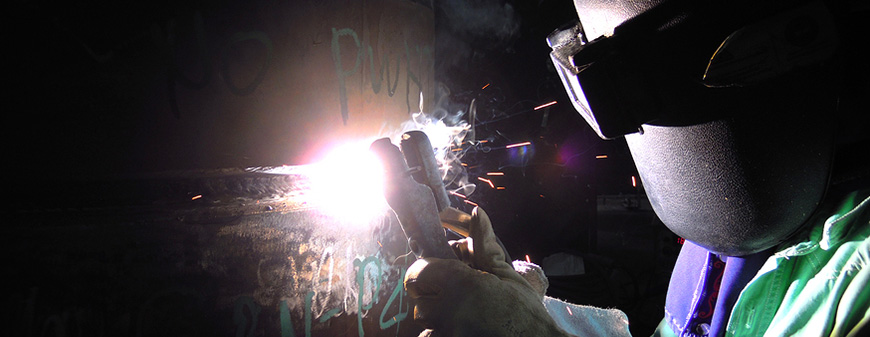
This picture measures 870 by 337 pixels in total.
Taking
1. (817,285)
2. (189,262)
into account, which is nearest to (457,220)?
(189,262)

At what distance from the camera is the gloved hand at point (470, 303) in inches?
50.3

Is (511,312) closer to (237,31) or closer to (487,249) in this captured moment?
(487,249)

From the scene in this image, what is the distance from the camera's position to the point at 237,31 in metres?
1.25

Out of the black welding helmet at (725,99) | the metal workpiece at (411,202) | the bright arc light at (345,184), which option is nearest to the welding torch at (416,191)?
the metal workpiece at (411,202)

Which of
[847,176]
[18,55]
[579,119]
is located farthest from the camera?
[579,119]

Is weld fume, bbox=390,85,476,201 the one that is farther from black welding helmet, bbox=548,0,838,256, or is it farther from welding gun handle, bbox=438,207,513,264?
black welding helmet, bbox=548,0,838,256

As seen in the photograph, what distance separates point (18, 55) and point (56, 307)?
23.3 inches

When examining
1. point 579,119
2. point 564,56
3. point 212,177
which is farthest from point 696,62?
point 579,119

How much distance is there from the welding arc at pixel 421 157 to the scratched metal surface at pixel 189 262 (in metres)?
A: 0.40

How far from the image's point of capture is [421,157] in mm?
1469

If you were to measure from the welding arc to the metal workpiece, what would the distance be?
58 mm

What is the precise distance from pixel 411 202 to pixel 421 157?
7.5 inches

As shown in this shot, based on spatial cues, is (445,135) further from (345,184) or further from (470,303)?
(470,303)

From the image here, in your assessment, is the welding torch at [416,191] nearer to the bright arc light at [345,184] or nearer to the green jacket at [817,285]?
the bright arc light at [345,184]
